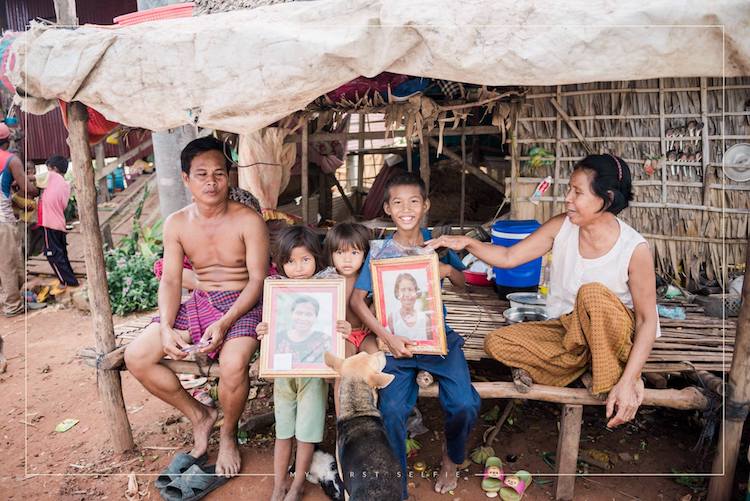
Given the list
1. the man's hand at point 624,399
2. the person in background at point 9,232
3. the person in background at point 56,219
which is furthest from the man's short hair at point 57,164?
the man's hand at point 624,399

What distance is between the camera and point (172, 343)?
3.34 meters

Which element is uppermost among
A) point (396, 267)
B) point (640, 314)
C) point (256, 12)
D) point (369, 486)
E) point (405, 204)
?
point (256, 12)

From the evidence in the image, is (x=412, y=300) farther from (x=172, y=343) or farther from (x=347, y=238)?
(x=172, y=343)

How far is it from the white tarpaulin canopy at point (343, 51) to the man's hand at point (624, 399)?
1.53 m

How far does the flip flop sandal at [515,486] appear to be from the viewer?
3094mm

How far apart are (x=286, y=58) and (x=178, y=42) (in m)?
0.63

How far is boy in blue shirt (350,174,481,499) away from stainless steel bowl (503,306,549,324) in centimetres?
68

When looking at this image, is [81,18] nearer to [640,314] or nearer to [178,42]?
[178,42]

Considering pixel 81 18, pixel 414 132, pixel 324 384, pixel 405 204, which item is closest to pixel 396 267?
pixel 405 204

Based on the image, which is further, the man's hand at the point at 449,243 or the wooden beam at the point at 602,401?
the man's hand at the point at 449,243

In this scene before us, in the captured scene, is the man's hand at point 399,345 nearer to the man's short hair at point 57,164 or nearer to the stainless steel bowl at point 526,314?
the stainless steel bowl at point 526,314

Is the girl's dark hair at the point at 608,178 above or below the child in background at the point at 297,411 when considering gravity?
above

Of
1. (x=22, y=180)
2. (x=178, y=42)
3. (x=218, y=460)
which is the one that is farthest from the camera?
(x=22, y=180)

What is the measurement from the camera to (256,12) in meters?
3.07
